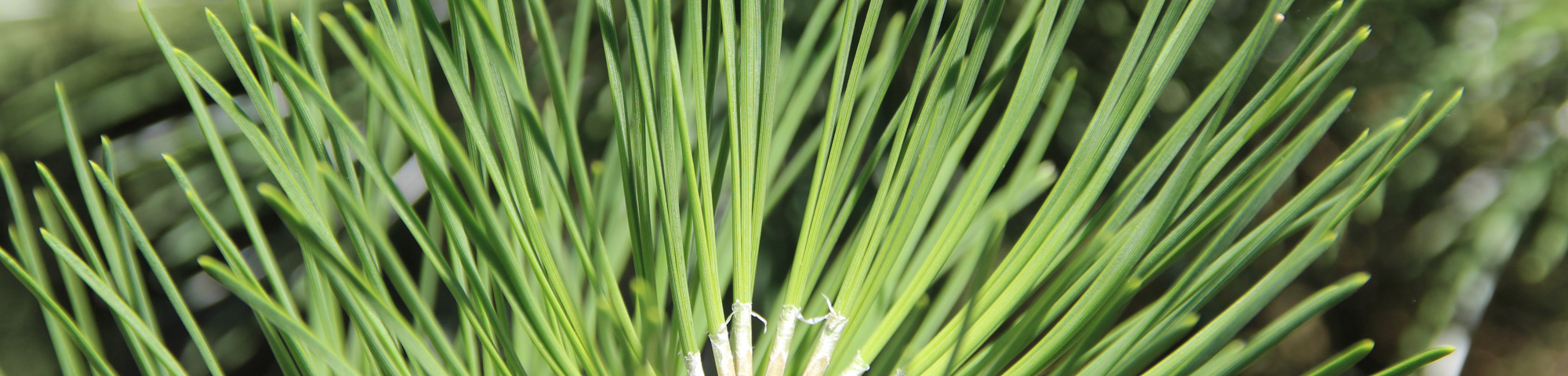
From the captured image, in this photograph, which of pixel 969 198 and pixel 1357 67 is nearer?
pixel 969 198

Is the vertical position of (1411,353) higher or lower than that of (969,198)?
lower

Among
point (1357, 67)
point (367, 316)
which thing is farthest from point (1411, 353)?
point (367, 316)

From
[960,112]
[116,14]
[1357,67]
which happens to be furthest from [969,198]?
[116,14]

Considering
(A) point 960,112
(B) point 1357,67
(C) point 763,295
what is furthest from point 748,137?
(B) point 1357,67

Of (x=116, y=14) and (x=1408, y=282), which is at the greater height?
(x=116, y=14)

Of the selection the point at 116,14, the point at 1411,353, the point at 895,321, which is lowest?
the point at 1411,353

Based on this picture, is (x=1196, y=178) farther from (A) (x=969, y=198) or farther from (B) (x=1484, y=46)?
(B) (x=1484, y=46)

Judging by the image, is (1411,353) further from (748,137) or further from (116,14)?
(116,14)

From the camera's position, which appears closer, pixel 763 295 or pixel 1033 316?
pixel 1033 316
